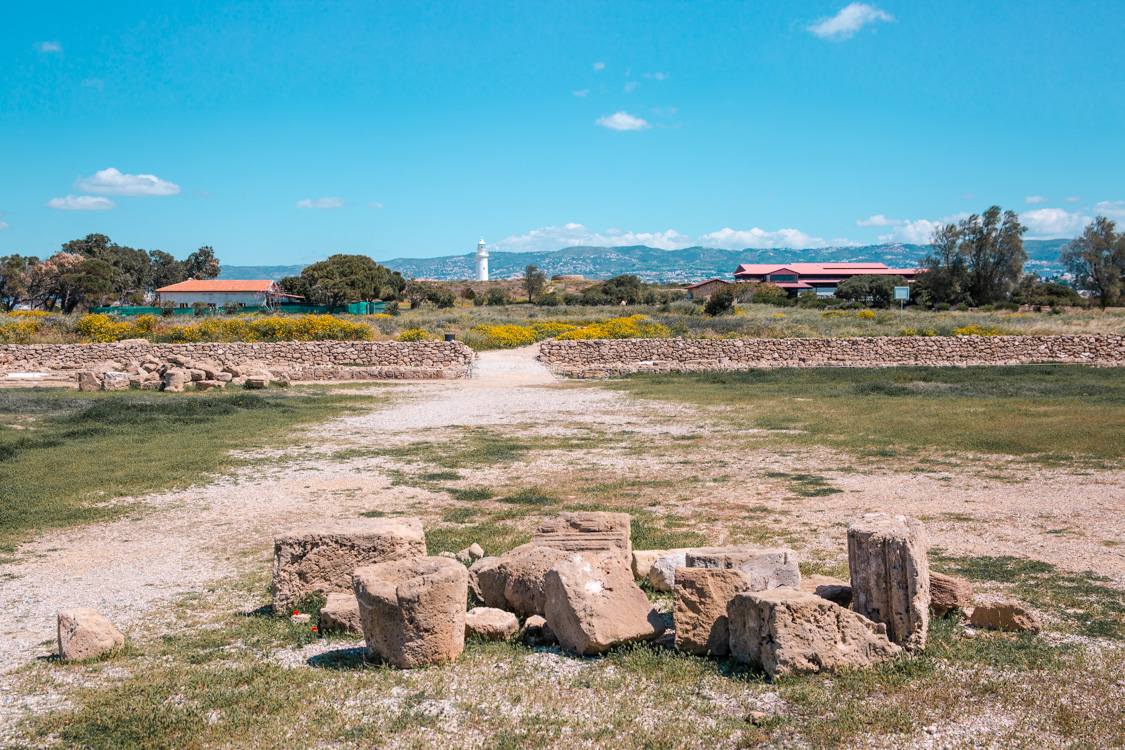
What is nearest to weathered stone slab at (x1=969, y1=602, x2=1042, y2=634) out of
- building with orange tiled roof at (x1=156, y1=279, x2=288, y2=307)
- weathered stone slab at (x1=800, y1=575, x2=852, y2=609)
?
weathered stone slab at (x1=800, y1=575, x2=852, y2=609)

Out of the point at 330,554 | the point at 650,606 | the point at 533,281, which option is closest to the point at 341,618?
the point at 330,554

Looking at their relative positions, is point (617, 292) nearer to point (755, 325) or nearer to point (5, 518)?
point (755, 325)

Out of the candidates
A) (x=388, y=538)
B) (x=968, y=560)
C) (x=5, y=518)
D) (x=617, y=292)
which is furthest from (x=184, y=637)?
(x=617, y=292)

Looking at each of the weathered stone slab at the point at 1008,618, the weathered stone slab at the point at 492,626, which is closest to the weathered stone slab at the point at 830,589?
the weathered stone slab at the point at 1008,618

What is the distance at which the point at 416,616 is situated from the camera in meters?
4.73

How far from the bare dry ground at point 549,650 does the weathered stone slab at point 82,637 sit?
11 cm

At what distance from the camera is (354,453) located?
12.9 metres

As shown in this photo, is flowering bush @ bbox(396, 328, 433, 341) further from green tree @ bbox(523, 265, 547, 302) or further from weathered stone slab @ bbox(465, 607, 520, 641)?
green tree @ bbox(523, 265, 547, 302)

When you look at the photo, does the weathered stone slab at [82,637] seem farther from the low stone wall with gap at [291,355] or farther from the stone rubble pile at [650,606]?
the low stone wall with gap at [291,355]

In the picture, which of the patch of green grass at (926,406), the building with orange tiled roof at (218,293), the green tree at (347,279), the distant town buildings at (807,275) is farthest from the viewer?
the distant town buildings at (807,275)

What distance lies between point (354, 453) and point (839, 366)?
22.7m

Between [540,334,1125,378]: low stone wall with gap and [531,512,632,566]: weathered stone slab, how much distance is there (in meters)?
24.0

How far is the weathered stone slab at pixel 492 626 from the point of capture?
206 inches

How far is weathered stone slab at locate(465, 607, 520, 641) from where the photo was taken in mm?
5242
